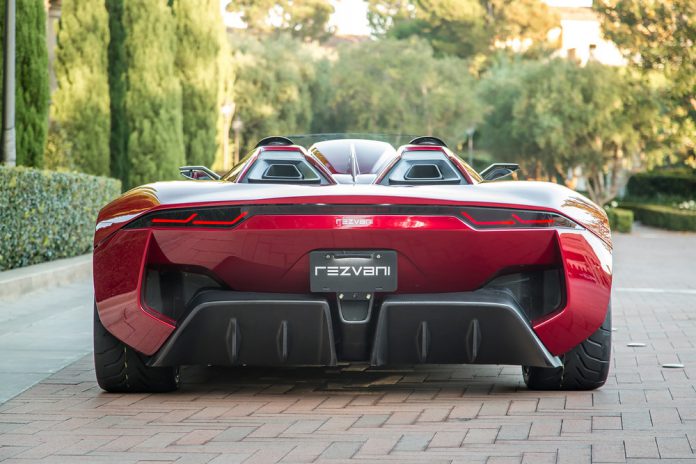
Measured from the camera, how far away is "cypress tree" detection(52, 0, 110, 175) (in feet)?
81.4

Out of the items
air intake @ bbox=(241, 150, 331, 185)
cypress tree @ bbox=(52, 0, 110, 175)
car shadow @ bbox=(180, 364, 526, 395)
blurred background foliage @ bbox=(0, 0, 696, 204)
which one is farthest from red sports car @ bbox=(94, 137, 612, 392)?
cypress tree @ bbox=(52, 0, 110, 175)

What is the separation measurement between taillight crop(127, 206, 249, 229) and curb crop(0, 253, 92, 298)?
19.4ft

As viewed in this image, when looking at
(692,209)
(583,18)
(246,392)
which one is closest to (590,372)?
(246,392)

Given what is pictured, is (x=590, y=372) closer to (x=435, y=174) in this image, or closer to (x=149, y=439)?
(x=435, y=174)

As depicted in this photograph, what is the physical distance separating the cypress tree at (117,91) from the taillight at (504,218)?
72.8 feet

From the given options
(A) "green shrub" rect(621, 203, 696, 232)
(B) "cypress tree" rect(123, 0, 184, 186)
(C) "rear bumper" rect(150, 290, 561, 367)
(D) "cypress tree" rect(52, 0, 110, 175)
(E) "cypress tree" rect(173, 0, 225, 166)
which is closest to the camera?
(C) "rear bumper" rect(150, 290, 561, 367)

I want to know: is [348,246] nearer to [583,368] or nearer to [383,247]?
[383,247]

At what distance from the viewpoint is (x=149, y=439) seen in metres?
4.68

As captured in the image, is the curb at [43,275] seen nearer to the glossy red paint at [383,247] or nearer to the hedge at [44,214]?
the hedge at [44,214]

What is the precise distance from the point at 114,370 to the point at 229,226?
3.18ft

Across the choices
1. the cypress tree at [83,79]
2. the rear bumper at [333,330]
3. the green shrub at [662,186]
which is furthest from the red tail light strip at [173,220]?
the green shrub at [662,186]

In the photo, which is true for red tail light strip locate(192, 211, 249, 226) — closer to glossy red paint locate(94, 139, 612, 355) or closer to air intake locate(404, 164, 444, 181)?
glossy red paint locate(94, 139, 612, 355)

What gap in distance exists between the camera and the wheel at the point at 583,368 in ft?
18.4

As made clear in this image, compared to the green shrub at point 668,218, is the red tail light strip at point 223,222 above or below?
above
